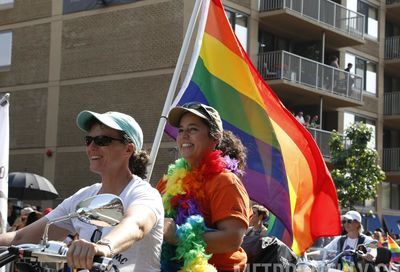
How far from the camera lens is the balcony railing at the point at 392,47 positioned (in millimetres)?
36094

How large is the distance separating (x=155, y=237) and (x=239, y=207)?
0.82 metres

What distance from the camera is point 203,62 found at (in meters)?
8.12

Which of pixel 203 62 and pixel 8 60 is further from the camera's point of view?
pixel 8 60

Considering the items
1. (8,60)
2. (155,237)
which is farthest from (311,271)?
(8,60)

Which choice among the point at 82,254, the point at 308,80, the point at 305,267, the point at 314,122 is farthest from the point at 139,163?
the point at 314,122

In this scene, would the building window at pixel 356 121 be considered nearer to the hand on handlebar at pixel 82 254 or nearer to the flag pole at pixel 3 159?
the flag pole at pixel 3 159

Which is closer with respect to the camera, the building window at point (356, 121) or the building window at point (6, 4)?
the building window at point (6, 4)

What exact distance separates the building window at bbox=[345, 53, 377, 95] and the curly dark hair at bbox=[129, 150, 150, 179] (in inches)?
1187

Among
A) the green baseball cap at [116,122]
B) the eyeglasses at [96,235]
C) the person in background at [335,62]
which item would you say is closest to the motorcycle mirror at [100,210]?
the eyeglasses at [96,235]

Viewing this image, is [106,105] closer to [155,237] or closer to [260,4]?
[260,4]

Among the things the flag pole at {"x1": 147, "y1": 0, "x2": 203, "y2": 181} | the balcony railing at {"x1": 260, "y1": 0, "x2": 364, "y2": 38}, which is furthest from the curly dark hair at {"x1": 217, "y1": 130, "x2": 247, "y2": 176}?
the balcony railing at {"x1": 260, "y1": 0, "x2": 364, "y2": 38}

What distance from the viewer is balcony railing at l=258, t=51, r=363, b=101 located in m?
28.5

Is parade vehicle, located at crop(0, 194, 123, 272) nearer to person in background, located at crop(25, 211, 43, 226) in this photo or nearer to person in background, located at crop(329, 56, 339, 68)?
person in background, located at crop(25, 211, 43, 226)

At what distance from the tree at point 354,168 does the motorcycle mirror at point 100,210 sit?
25.5 meters
